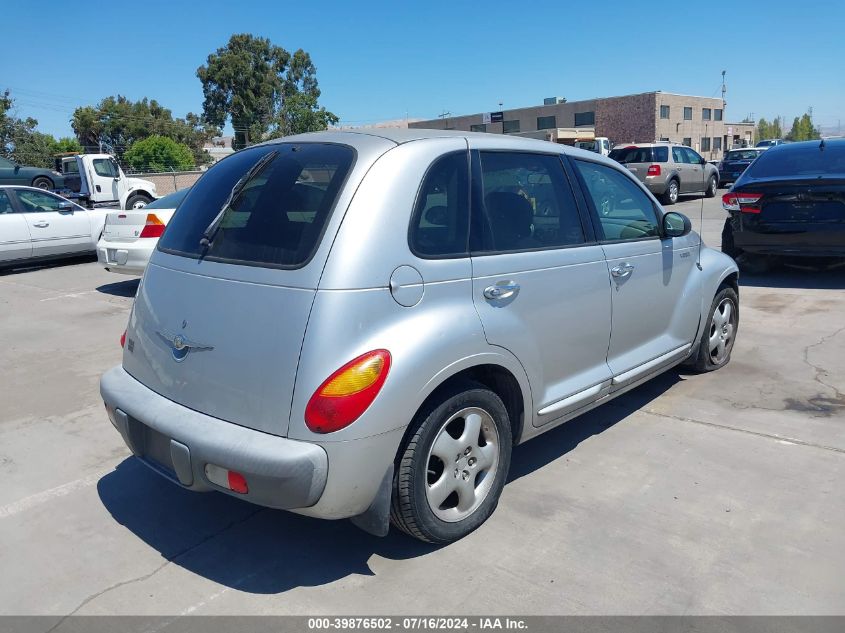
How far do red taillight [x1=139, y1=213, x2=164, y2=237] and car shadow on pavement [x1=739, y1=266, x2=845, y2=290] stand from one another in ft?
24.8

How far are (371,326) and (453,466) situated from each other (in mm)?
821

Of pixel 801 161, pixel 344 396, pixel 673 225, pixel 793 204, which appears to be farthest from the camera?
pixel 801 161

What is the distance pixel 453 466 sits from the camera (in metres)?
3.18

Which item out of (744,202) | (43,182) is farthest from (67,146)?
(744,202)

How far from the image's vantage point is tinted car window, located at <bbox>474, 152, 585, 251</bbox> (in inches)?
137

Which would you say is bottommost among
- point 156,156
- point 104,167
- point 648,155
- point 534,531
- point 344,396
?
point 534,531

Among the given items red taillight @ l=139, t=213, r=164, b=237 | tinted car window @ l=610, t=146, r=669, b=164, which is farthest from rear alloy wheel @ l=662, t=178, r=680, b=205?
red taillight @ l=139, t=213, r=164, b=237

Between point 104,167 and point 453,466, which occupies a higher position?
point 104,167

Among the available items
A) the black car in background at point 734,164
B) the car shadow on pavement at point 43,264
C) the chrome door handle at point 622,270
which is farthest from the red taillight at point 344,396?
the black car in background at point 734,164

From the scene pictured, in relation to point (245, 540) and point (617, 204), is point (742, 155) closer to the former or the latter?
point (617, 204)

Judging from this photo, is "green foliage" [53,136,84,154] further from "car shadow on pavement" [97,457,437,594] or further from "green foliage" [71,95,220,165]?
"car shadow on pavement" [97,457,437,594]
